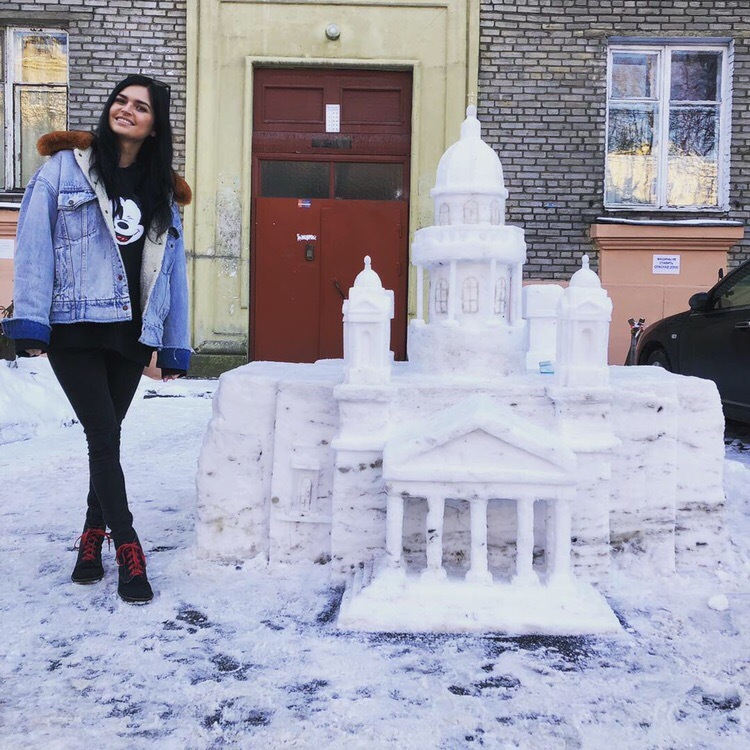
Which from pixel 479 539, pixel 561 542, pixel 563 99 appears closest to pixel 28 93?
pixel 563 99

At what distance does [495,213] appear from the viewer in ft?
9.87

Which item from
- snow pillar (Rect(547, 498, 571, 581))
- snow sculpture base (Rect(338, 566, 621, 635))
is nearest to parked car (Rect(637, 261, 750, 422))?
snow pillar (Rect(547, 498, 571, 581))

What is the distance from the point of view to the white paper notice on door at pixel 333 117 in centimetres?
830

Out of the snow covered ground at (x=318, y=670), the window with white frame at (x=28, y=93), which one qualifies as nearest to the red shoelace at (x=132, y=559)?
the snow covered ground at (x=318, y=670)

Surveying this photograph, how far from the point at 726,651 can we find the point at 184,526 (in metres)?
2.21

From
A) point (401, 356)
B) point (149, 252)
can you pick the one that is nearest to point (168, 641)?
point (149, 252)

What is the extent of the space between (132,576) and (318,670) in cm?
82

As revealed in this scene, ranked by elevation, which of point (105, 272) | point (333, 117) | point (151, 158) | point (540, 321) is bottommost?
point (540, 321)

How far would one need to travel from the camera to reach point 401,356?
8562mm

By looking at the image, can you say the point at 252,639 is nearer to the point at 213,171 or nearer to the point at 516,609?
the point at 516,609

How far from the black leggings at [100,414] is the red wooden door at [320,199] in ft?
18.6

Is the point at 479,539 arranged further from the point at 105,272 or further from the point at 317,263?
the point at 317,263

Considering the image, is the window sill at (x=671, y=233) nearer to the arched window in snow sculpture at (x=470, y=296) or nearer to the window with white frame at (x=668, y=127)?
the window with white frame at (x=668, y=127)

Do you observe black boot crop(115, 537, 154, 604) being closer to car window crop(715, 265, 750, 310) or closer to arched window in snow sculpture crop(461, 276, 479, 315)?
arched window in snow sculpture crop(461, 276, 479, 315)
